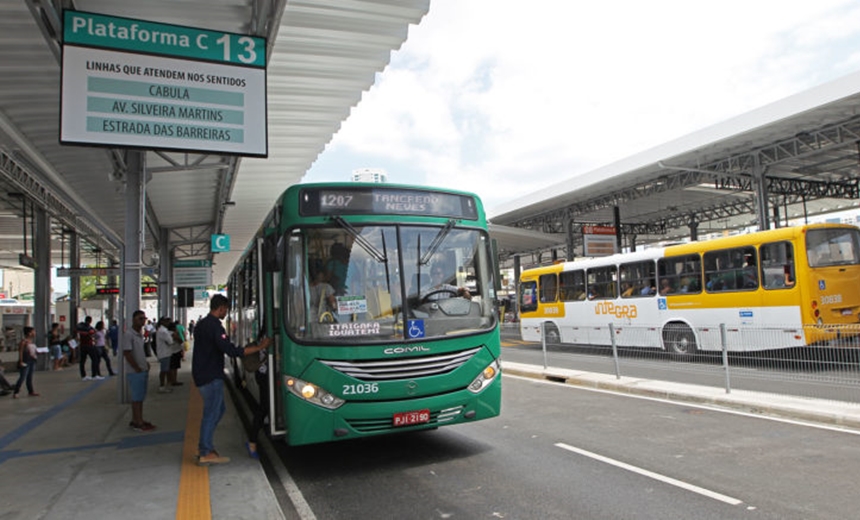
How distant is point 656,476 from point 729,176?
802 inches

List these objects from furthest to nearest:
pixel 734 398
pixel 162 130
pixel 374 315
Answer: pixel 734 398 → pixel 162 130 → pixel 374 315

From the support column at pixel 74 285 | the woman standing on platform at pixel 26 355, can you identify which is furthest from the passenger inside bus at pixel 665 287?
the support column at pixel 74 285

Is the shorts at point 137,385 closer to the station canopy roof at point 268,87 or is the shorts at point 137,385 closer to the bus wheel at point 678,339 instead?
the station canopy roof at point 268,87

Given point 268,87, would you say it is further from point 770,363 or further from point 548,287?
point 548,287

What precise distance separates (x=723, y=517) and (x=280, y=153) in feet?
39.2

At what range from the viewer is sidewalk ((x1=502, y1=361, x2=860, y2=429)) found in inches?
295

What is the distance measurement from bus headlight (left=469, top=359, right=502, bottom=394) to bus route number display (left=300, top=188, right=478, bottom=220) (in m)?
1.76

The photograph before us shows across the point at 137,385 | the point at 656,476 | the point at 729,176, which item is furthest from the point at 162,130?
the point at 729,176

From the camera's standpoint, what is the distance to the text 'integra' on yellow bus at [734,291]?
12.0 metres

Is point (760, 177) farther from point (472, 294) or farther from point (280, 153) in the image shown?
point (472, 294)

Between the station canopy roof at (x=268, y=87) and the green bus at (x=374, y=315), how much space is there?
129 inches

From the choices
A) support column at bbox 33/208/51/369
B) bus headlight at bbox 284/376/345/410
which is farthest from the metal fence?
support column at bbox 33/208/51/369

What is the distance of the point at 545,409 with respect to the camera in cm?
908

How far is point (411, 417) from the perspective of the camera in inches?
223
